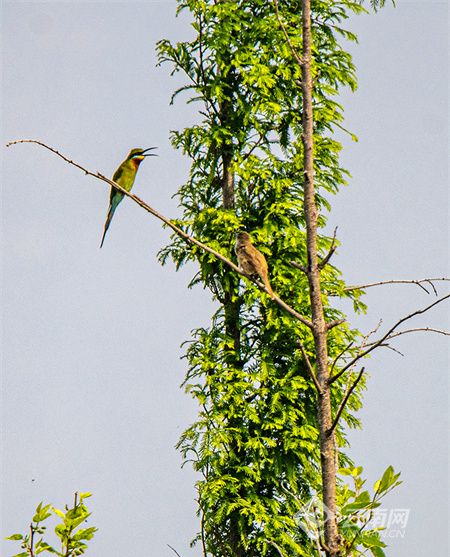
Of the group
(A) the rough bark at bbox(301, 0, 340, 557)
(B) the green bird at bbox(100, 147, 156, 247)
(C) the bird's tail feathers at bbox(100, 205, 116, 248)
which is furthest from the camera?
(B) the green bird at bbox(100, 147, 156, 247)

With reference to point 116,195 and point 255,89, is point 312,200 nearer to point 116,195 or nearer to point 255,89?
point 116,195

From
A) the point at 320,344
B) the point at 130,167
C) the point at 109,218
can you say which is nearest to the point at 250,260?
the point at 109,218

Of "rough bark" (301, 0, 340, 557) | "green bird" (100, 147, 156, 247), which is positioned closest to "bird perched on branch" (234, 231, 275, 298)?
"green bird" (100, 147, 156, 247)

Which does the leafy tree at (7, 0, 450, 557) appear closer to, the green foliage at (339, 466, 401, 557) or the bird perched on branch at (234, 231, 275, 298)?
the bird perched on branch at (234, 231, 275, 298)

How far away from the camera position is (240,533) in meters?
9.66

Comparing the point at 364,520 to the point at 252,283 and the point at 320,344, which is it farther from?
the point at 252,283

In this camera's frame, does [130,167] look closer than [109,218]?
No

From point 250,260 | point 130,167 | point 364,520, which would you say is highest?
point 130,167

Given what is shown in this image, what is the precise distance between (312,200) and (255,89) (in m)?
8.27

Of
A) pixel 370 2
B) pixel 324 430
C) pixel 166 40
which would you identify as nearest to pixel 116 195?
pixel 370 2

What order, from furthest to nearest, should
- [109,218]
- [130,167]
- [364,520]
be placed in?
1. [130,167]
2. [109,218]
3. [364,520]

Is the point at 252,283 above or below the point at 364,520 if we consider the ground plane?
above

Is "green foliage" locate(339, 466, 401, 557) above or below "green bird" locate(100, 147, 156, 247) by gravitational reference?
below

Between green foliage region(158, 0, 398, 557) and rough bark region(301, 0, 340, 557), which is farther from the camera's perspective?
green foliage region(158, 0, 398, 557)
